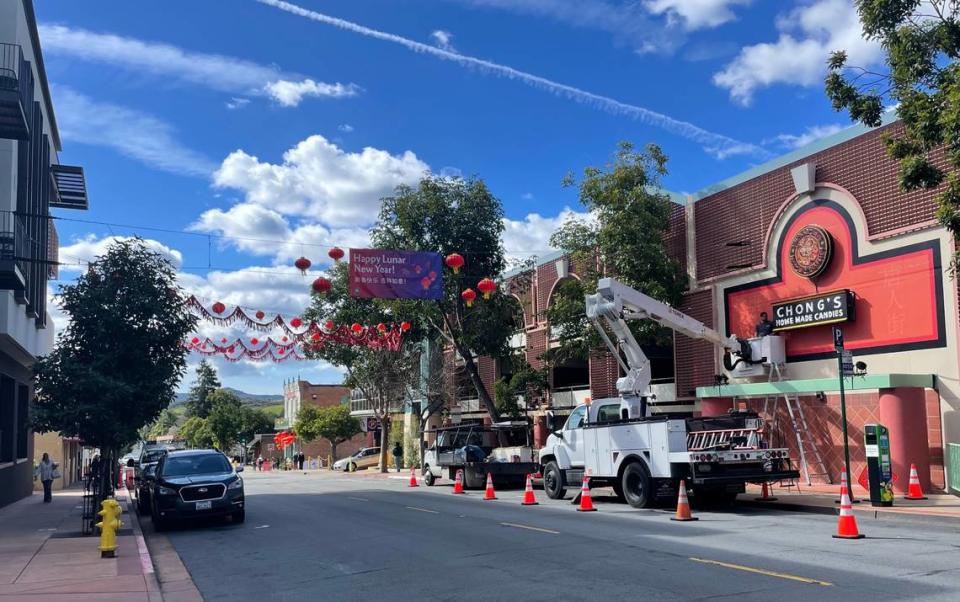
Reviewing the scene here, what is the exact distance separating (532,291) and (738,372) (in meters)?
14.8

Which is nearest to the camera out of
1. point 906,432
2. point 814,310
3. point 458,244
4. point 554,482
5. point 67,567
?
point 67,567

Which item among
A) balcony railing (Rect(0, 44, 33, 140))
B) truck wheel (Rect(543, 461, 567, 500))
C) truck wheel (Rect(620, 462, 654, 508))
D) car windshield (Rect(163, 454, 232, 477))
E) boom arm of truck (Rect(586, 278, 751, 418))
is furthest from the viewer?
truck wheel (Rect(543, 461, 567, 500))

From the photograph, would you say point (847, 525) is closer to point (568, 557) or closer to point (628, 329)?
point (568, 557)

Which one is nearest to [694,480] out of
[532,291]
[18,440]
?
[532,291]

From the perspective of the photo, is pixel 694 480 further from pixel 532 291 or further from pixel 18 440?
pixel 18 440

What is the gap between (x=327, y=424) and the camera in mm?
57906

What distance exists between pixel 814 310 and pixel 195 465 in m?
15.8

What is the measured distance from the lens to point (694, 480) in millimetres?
16594

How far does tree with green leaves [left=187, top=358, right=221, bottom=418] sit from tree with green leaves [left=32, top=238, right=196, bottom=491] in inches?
3812

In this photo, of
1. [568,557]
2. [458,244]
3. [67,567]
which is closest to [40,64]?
[458,244]

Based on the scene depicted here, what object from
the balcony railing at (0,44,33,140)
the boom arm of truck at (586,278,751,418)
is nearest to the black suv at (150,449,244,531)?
the balcony railing at (0,44,33,140)

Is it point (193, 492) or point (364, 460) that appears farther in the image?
point (364, 460)

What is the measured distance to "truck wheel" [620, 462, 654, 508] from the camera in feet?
58.5

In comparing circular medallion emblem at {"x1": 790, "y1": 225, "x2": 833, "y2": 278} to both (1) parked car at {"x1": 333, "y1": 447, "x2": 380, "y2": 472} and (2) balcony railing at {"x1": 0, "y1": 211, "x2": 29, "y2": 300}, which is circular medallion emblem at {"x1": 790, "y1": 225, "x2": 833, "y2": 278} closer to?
(2) balcony railing at {"x1": 0, "y1": 211, "x2": 29, "y2": 300}
